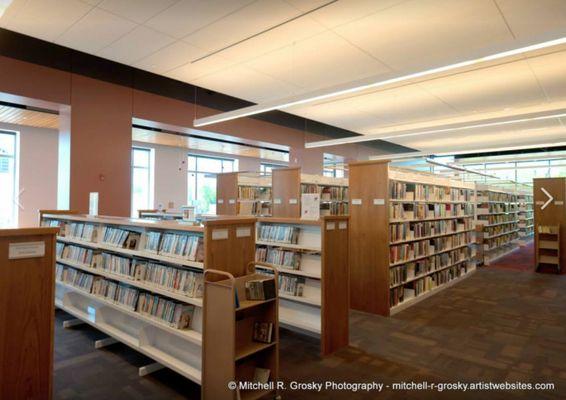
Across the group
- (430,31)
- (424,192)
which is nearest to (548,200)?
(424,192)

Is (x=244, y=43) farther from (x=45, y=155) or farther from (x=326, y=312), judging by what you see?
(x=45, y=155)

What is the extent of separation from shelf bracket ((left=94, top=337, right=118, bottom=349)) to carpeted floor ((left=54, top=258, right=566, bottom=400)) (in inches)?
2.3

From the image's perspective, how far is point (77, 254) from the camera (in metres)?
4.69

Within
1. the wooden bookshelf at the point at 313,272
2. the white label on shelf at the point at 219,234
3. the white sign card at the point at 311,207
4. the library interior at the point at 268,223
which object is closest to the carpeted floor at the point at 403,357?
the library interior at the point at 268,223

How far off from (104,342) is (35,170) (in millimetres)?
6415

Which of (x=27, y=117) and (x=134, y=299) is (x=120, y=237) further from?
(x=27, y=117)

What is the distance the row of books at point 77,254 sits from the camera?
447 cm

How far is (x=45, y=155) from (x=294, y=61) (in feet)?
22.1

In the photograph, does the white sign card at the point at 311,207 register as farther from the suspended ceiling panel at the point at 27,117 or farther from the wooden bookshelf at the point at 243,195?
the suspended ceiling panel at the point at 27,117

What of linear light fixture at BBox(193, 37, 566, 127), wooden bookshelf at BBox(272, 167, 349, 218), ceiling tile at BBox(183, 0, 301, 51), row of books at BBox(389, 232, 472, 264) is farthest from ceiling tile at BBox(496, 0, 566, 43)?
wooden bookshelf at BBox(272, 167, 349, 218)

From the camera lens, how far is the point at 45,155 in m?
8.73

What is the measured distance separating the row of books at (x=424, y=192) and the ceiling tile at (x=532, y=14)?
7.62 ft

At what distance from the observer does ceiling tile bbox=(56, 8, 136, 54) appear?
4.32m

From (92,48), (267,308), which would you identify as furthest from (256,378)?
(92,48)
